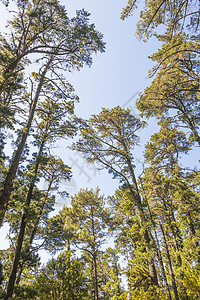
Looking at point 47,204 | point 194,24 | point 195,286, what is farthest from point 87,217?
point 194,24

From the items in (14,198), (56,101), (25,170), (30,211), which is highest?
(56,101)

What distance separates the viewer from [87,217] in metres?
16.3

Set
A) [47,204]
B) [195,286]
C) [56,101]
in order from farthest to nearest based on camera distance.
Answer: [47,204]
[56,101]
[195,286]

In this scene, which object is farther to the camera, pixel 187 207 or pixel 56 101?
pixel 56 101

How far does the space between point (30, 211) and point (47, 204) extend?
4927 mm

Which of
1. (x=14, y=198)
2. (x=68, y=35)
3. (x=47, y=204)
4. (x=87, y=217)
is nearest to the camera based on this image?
(x=68, y=35)

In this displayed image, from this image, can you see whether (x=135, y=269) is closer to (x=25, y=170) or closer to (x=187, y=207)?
(x=187, y=207)

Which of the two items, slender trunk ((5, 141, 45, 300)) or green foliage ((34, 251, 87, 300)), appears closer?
green foliage ((34, 251, 87, 300))

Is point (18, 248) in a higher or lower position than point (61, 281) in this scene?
higher

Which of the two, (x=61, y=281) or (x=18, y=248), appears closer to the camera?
(x=61, y=281)

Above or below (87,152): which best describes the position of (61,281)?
below

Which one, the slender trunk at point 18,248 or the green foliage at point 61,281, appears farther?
the slender trunk at point 18,248

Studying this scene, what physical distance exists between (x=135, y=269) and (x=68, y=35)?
34.5ft

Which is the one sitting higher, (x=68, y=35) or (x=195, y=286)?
(x=68, y=35)
